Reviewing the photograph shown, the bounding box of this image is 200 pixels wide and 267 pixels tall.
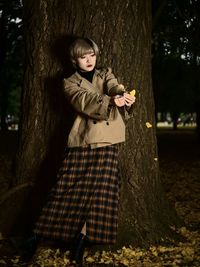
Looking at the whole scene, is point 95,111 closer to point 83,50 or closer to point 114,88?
point 114,88

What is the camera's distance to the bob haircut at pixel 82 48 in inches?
157

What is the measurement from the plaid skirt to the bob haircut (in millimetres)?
902

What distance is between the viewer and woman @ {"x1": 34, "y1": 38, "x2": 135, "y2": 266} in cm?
400

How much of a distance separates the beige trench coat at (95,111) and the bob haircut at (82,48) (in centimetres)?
20

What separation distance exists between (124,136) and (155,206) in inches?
42.4

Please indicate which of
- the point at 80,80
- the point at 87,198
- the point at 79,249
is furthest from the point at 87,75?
the point at 79,249

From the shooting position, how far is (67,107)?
449cm

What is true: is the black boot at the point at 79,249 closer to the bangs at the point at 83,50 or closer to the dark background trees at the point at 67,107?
the dark background trees at the point at 67,107

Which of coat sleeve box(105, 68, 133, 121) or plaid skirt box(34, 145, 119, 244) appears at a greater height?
coat sleeve box(105, 68, 133, 121)

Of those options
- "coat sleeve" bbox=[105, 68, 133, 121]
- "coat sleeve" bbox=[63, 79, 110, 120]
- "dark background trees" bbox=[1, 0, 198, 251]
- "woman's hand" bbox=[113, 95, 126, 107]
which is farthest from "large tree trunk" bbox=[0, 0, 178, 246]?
"woman's hand" bbox=[113, 95, 126, 107]

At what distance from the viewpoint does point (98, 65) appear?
4.31 meters

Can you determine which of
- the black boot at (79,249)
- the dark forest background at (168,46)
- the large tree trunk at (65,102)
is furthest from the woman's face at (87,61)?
the dark forest background at (168,46)

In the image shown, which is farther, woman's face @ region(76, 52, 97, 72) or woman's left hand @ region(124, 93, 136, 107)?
woman's face @ region(76, 52, 97, 72)

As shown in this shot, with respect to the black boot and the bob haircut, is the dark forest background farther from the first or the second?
the black boot
